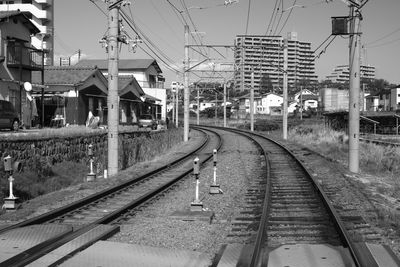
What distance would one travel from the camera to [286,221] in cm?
941

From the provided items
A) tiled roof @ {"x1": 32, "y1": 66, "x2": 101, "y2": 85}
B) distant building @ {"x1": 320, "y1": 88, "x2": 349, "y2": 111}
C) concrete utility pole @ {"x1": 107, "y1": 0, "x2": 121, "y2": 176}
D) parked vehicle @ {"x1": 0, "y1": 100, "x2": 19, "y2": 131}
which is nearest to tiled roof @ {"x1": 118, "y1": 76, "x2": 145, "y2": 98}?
tiled roof @ {"x1": 32, "y1": 66, "x2": 101, "y2": 85}

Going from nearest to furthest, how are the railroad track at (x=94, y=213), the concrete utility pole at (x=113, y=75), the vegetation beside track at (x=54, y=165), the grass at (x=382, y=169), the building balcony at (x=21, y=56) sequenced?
the railroad track at (x=94, y=213), the grass at (x=382, y=169), the vegetation beside track at (x=54, y=165), the concrete utility pole at (x=113, y=75), the building balcony at (x=21, y=56)

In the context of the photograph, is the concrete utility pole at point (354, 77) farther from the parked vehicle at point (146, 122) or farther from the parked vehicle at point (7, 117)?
the parked vehicle at point (146, 122)

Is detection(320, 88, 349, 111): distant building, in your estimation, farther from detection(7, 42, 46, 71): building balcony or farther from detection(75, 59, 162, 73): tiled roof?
detection(7, 42, 46, 71): building balcony

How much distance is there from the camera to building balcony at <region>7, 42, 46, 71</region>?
30.0 m

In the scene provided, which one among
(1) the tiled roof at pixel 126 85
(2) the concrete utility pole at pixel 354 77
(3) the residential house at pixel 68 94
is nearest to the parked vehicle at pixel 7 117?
(3) the residential house at pixel 68 94

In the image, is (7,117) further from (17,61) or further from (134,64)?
(134,64)

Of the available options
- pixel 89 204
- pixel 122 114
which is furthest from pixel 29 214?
pixel 122 114

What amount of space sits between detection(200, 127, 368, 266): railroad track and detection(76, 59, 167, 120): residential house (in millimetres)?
46925

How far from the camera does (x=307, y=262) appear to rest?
6477 millimetres

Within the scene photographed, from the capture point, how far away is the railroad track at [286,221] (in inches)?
292

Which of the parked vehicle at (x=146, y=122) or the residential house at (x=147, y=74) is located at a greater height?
the residential house at (x=147, y=74)

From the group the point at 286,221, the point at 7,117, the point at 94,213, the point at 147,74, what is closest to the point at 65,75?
the point at 7,117

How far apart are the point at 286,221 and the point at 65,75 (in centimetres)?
3086
